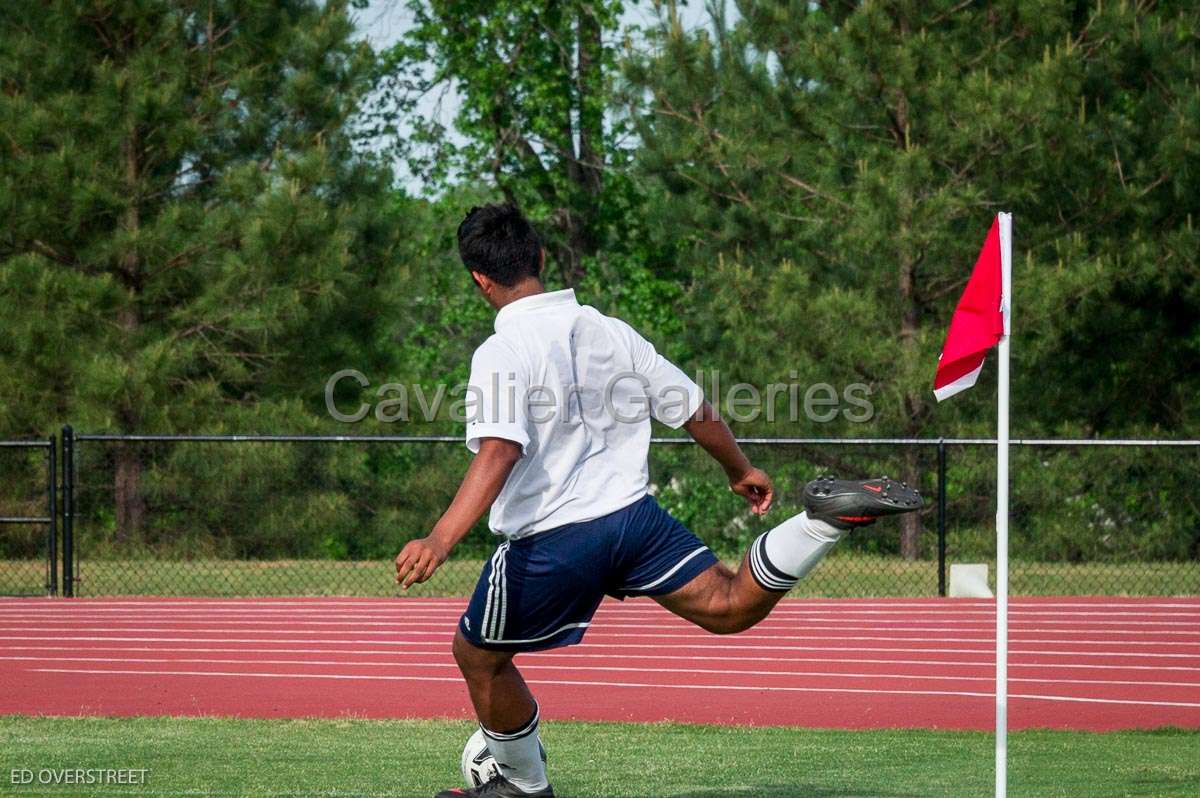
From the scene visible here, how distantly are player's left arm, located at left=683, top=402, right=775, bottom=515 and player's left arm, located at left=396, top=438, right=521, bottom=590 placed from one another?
0.86m

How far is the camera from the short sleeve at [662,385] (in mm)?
5098

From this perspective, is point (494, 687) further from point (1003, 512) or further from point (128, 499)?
point (128, 499)

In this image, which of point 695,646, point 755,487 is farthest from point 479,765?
point 695,646

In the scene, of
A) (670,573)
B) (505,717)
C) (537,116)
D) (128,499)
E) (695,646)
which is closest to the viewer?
(670,573)

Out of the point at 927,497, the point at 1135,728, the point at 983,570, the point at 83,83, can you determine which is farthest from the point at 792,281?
the point at 1135,728

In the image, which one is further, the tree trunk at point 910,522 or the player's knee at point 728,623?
the tree trunk at point 910,522

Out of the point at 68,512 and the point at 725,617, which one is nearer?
the point at 725,617

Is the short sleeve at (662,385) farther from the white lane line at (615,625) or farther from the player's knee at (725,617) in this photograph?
the white lane line at (615,625)

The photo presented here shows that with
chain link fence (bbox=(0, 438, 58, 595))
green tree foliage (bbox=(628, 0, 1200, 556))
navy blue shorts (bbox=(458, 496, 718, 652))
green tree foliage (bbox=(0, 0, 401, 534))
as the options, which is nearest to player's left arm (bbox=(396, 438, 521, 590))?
navy blue shorts (bbox=(458, 496, 718, 652))

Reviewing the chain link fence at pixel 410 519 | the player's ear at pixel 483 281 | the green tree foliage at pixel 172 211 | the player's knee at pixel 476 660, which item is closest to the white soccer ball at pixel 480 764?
the player's knee at pixel 476 660

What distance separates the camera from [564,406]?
4871 millimetres

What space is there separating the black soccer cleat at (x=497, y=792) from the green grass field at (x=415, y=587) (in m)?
10.3

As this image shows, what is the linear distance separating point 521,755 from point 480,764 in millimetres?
211

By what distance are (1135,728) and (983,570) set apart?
A: 21.2ft
